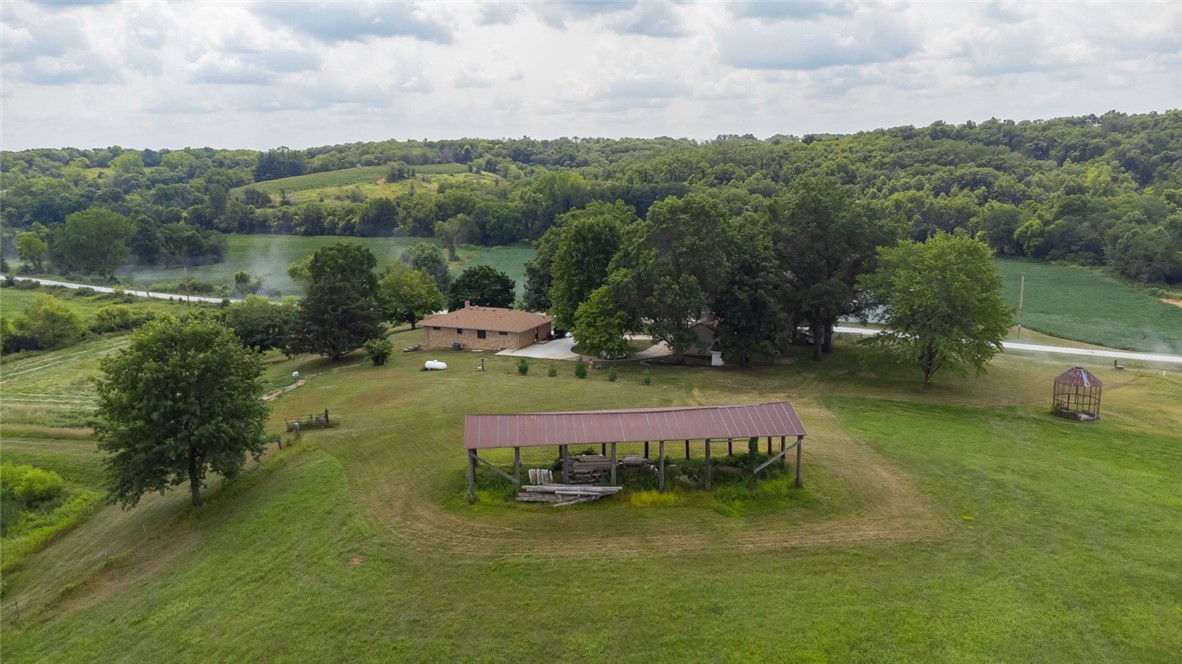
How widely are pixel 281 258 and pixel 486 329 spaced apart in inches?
Answer: 2942

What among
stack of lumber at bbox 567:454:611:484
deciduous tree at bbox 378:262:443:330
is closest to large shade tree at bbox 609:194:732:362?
stack of lumber at bbox 567:454:611:484

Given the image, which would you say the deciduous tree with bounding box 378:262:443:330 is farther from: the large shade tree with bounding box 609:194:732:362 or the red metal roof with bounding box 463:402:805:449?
the red metal roof with bounding box 463:402:805:449

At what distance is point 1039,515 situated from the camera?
2191 cm

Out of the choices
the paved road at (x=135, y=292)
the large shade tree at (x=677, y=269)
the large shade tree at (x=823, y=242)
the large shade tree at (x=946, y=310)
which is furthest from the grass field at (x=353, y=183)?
the large shade tree at (x=946, y=310)

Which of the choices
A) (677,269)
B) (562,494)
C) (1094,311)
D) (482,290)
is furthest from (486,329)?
(1094,311)

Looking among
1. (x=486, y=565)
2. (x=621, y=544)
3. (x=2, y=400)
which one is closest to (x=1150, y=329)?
(x=621, y=544)

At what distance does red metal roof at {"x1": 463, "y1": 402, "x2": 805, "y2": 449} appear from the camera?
74.5 feet

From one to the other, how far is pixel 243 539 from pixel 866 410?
28090 mm

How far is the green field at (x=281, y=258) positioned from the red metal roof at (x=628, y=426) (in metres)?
68.2

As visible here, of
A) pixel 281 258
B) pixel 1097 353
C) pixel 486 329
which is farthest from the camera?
pixel 281 258

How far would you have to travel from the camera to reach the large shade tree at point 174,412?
24750mm

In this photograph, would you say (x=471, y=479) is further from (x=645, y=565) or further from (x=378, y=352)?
(x=378, y=352)

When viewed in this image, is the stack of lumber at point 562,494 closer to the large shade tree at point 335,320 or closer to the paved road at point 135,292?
the large shade tree at point 335,320

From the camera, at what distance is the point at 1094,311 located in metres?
65.8
